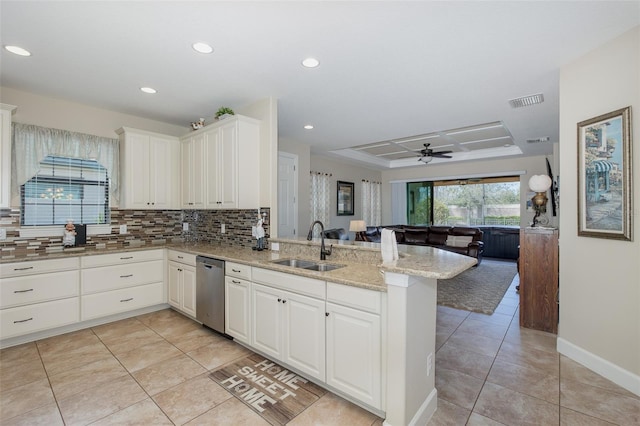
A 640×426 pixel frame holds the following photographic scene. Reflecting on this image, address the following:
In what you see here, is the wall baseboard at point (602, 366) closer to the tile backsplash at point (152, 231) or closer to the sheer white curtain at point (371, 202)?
the tile backsplash at point (152, 231)

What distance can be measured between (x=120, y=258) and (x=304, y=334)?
2623 millimetres

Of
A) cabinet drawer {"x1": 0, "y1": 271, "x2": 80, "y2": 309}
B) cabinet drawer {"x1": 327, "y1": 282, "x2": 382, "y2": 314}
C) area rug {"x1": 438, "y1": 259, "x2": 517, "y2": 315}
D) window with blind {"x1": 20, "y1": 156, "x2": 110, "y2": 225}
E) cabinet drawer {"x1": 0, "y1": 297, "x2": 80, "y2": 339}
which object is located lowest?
area rug {"x1": 438, "y1": 259, "x2": 517, "y2": 315}

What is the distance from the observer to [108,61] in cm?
260

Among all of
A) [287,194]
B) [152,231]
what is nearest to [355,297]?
[152,231]

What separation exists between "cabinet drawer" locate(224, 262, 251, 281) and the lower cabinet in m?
0.72

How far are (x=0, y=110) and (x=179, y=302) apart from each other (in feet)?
8.52

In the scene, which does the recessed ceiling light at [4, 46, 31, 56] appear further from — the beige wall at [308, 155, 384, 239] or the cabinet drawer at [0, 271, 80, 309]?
the beige wall at [308, 155, 384, 239]

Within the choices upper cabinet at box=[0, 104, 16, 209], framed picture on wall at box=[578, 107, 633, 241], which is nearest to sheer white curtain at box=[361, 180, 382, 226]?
framed picture on wall at box=[578, 107, 633, 241]

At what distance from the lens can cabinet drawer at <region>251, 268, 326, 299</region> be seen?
2.11 meters

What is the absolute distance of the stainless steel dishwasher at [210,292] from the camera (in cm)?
299

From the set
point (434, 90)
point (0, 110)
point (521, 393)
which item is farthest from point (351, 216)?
point (0, 110)

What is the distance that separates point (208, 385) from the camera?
225 centimetres

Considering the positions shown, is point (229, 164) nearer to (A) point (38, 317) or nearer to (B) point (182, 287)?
(B) point (182, 287)

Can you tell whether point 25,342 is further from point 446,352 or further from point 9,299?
point 446,352
